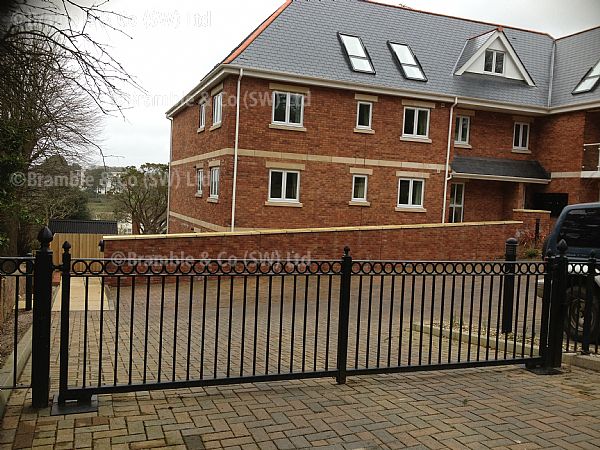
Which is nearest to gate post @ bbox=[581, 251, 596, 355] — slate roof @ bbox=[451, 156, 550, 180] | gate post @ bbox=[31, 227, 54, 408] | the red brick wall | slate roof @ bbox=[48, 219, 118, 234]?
gate post @ bbox=[31, 227, 54, 408]

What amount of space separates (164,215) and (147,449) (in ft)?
110

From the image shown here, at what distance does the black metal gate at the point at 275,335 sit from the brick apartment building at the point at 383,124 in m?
9.13

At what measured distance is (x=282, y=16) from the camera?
21.5m

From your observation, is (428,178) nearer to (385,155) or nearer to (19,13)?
(385,155)

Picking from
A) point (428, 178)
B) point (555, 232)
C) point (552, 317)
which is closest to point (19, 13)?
point (552, 317)

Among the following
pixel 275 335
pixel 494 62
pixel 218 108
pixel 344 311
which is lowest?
pixel 275 335

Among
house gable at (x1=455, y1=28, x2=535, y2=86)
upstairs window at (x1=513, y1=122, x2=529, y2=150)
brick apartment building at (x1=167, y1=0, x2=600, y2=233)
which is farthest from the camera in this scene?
upstairs window at (x1=513, y1=122, x2=529, y2=150)

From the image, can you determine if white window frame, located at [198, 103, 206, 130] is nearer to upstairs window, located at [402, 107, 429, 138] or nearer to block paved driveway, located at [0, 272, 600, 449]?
upstairs window, located at [402, 107, 429, 138]

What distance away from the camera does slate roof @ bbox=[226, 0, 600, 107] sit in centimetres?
2047

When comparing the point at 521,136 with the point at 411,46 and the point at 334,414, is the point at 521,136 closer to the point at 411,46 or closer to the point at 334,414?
the point at 411,46

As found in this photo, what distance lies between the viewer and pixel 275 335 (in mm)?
8594

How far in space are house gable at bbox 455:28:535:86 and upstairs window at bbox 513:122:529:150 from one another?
197 centimetres

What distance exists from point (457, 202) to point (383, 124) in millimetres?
5433

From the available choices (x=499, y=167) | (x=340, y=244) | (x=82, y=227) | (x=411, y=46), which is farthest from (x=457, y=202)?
(x=82, y=227)
